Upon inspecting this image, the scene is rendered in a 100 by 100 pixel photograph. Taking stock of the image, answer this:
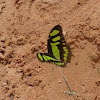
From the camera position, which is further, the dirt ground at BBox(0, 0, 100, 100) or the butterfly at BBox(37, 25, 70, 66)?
the butterfly at BBox(37, 25, 70, 66)

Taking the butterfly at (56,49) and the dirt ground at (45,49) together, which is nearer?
the dirt ground at (45,49)

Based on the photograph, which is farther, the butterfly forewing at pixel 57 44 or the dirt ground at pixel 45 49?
the butterfly forewing at pixel 57 44

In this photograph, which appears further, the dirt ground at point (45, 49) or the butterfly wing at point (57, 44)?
the butterfly wing at point (57, 44)

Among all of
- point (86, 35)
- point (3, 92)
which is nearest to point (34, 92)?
point (3, 92)

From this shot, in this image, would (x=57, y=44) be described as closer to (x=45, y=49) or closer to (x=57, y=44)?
(x=57, y=44)

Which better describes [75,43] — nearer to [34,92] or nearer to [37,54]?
[37,54]
